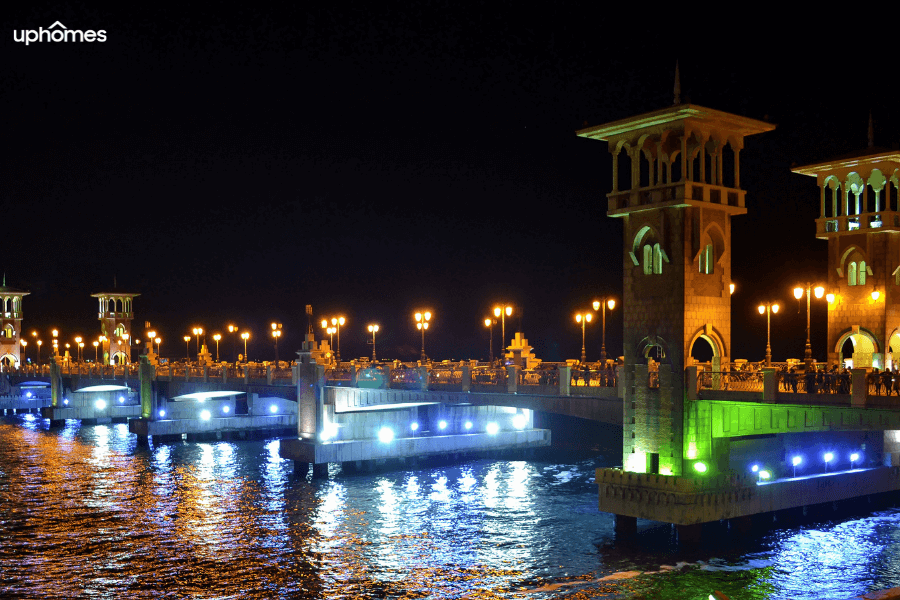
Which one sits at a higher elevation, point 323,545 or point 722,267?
point 722,267

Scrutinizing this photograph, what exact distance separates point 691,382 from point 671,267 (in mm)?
4407

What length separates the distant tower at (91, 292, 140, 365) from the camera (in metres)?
124

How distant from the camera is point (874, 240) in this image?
45312 millimetres

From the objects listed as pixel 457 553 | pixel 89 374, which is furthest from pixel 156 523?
pixel 89 374

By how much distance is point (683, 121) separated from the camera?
3631cm

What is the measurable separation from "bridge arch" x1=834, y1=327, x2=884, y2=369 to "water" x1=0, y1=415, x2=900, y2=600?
672 centimetres

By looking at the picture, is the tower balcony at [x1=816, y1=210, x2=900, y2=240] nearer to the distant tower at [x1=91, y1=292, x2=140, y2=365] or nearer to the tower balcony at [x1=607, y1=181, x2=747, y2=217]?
the tower balcony at [x1=607, y1=181, x2=747, y2=217]

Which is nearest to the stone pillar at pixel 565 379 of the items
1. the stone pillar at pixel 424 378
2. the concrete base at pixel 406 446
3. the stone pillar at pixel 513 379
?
the stone pillar at pixel 513 379

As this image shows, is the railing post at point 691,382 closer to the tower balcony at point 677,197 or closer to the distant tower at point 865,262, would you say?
the tower balcony at point 677,197

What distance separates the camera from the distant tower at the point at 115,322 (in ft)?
408

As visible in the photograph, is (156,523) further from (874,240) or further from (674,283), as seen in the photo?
(874,240)

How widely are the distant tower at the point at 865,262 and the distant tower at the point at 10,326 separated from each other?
11461cm

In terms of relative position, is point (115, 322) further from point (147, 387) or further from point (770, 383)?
point (770, 383)

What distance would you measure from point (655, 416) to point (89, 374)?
76.7 meters
